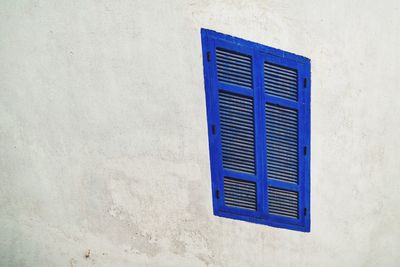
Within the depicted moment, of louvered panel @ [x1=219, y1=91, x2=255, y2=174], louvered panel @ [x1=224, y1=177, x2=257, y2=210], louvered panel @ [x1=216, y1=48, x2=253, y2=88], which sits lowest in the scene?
louvered panel @ [x1=224, y1=177, x2=257, y2=210]

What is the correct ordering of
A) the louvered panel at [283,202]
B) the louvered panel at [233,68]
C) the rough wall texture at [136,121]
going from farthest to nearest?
the louvered panel at [283,202] < the louvered panel at [233,68] < the rough wall texture at [136,121]

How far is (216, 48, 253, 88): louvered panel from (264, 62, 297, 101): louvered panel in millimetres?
151

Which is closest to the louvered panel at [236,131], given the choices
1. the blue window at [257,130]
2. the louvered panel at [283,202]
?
the blue window at [257,130]

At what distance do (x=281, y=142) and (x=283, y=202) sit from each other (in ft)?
1.63

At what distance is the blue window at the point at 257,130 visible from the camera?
410 centimetres

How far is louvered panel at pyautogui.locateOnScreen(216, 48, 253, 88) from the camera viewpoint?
4078 mm

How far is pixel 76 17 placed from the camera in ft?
12.6

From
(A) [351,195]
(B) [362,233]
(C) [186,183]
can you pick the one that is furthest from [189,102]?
(B) [362,233]

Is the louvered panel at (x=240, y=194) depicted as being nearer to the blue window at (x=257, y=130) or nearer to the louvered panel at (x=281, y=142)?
the blue window at (x=257, y=130)

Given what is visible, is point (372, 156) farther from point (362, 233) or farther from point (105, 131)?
point (105, 131)

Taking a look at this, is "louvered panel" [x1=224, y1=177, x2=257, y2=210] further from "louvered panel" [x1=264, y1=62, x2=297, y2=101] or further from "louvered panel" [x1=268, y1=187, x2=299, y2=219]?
"louvered panel" [x1=264, y1=62, x2=297, y2=101]

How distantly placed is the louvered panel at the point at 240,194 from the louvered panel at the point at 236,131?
0.11m

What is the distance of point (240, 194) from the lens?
14.1ft

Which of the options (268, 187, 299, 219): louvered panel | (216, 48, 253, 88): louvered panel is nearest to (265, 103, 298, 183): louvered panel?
(268, 187, 299, 219): louvered panel
